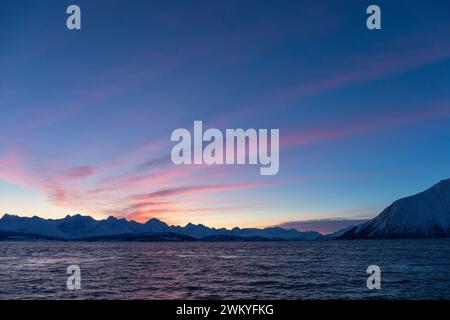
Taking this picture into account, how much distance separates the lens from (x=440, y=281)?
60969 mm

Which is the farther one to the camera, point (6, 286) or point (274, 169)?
point (6, 286)

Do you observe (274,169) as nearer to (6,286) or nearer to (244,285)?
(244,285)

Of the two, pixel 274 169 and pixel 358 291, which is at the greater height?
pixel 274 169

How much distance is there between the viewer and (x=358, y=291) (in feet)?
165

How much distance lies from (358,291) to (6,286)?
47674 mm
